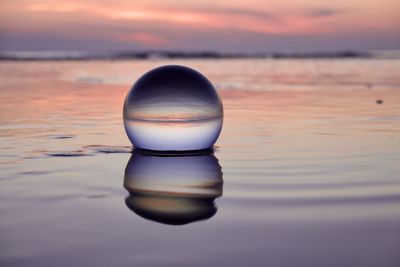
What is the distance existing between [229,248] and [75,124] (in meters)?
6.86

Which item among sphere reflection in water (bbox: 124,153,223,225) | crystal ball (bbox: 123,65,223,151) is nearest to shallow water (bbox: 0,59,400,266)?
sphere reflection in water (bbox: 124,153,223,225)

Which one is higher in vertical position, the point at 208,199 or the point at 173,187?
the point at 173,187

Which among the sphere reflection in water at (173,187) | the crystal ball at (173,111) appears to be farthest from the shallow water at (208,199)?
the crystal ball at (173,111)

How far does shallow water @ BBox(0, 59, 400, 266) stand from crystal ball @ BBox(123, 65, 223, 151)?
0.76ft

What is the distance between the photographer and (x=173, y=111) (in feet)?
20.6

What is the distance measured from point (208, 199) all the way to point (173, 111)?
1.79 metres

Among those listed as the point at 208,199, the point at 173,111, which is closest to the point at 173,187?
the point at 208,199

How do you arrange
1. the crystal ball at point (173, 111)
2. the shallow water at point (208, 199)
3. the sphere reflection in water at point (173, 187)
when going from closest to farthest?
the shallow water at point (208, 199) → the sphere reflection in water at point (173, 187) → the crystal ball at point (173, 111)

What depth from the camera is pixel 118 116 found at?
447 inches

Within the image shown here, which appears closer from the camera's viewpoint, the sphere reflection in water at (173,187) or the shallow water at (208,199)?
the shallow water at (208,199)

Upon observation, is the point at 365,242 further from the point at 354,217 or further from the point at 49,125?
the point at 49,125

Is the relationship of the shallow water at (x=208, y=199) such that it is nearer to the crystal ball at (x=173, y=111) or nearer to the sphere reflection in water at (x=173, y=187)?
the sphere reflection in water at (x=173, y=187)

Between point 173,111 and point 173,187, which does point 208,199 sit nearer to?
point 173,187

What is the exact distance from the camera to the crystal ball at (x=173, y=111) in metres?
6.32
